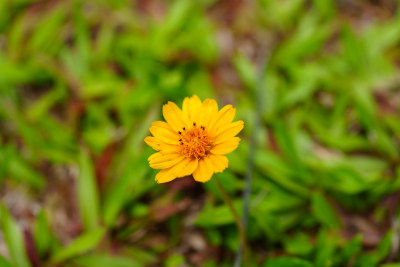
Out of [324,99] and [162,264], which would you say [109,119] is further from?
[324,99]

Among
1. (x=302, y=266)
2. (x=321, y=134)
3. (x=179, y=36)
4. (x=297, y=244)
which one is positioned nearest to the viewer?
(x=302, y=266)

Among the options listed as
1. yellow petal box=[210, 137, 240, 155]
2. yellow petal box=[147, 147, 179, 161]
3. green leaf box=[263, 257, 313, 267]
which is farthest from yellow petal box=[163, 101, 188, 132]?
green leaf box=[263, 257, 313, 267]

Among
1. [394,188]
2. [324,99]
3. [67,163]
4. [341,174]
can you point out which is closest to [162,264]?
[67,163]

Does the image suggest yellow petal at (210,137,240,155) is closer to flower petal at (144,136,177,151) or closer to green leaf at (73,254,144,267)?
flower petal at (144,136,177,151)

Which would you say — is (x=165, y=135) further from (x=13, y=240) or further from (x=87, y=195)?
(x=13, y=240)

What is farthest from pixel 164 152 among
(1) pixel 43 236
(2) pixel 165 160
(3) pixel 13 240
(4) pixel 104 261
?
(3) pixel 13 240
